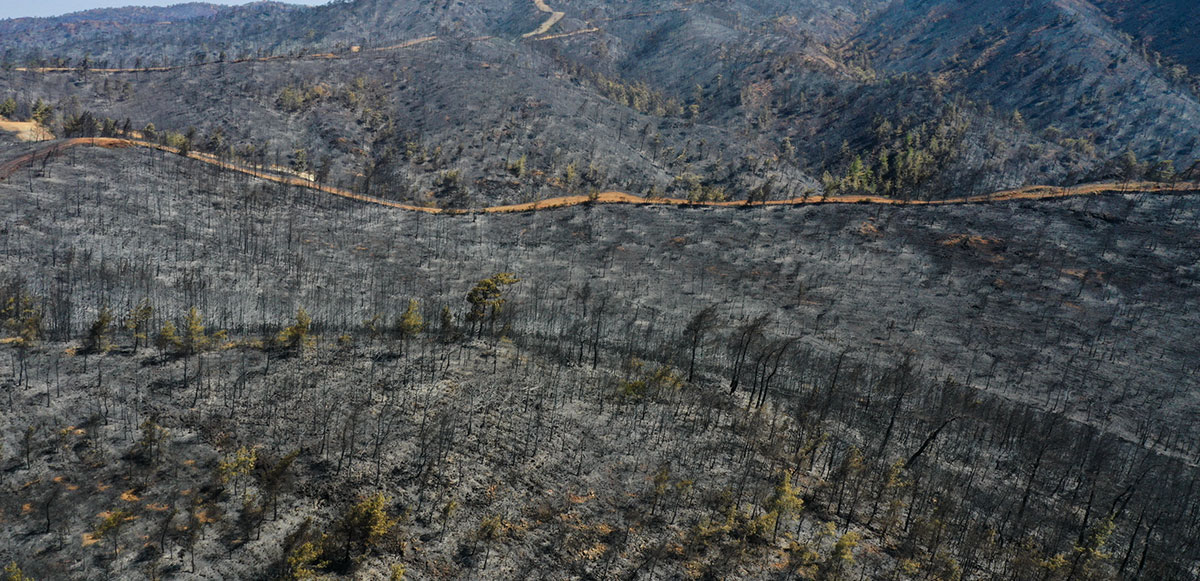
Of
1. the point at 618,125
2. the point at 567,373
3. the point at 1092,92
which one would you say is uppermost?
the point at 1092,92

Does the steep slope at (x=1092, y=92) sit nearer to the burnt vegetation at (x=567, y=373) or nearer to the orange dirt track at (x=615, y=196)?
the burnt vegetation at (x=567, y=373)

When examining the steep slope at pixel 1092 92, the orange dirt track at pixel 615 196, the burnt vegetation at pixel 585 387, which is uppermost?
the steep slope at pixel 1092 92

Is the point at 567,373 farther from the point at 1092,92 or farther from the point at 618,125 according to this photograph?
the point at 1092,92

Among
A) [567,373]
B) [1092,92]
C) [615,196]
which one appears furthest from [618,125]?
[1092,92]

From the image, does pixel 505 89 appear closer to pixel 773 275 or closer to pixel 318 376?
pixel 773 275

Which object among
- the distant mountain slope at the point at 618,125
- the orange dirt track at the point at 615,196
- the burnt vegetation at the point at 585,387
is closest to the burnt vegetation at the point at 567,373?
the burnt vegetation at the point at 585,387

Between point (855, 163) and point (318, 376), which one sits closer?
point (318, 376)

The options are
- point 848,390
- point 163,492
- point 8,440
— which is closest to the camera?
point 163,492

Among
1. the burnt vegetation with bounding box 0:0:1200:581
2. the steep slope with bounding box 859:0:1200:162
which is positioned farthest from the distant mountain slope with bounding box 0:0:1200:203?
the burnt vegetation with bounding box 0:0:1200:581

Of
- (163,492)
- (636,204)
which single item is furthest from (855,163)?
(163,492)

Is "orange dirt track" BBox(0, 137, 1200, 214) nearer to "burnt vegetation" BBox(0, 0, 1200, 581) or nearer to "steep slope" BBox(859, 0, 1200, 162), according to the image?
"burnt vegetation" BBox(0, 0, 1200, 581)

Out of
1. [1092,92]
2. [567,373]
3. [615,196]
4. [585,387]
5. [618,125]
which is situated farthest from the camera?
[1092,92]
